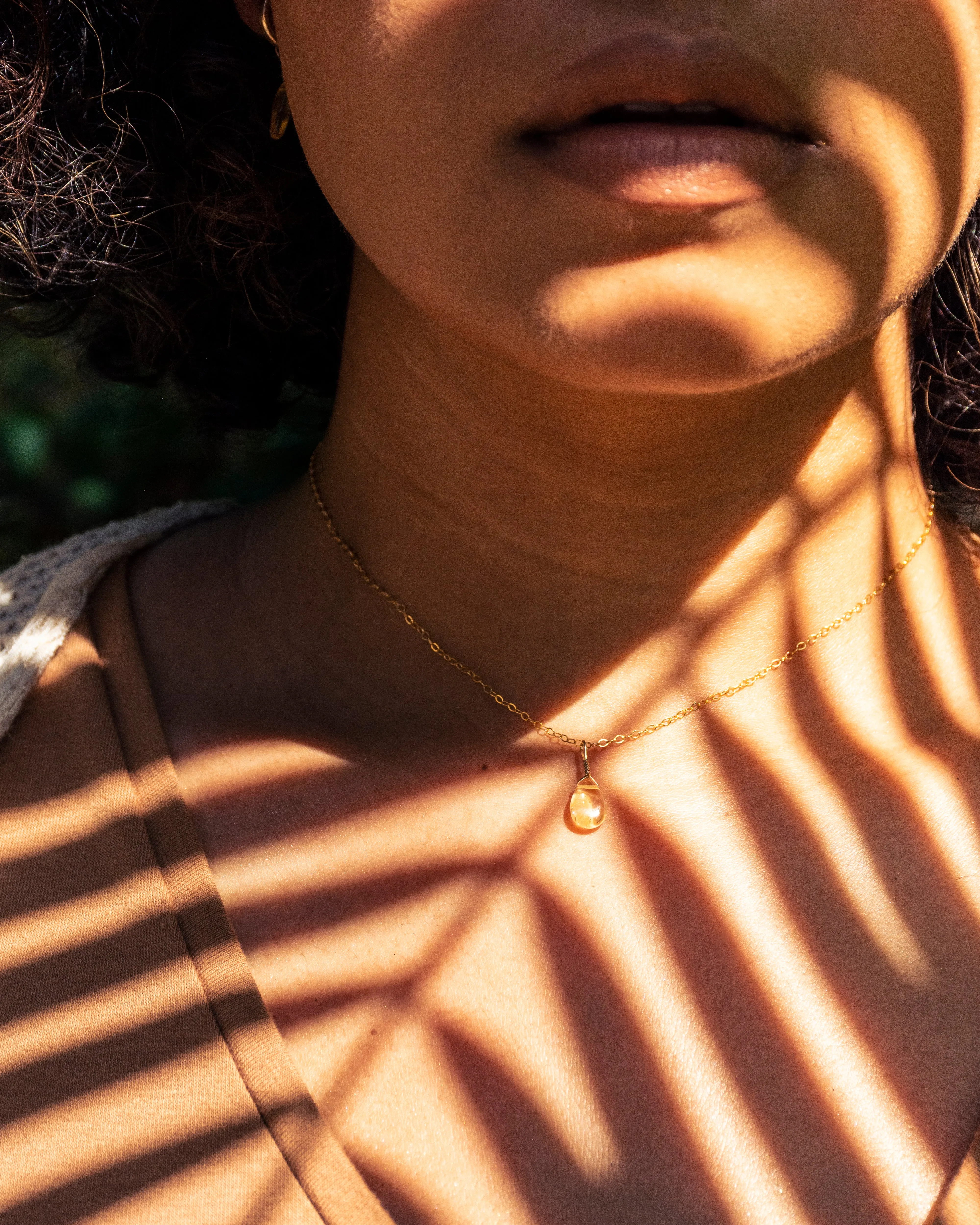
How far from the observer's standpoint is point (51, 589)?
5.07 ft


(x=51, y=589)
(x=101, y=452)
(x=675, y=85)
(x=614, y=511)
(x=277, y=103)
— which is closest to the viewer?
(x=675, y=85)

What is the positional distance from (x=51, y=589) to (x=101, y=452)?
2.27ft

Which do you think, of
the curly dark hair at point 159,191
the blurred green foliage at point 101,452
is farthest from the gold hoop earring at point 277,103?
the blurred green foliage at point 101,452

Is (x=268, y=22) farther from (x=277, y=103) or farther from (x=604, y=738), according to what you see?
(x=604, y=738)

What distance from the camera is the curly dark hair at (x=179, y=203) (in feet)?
5.08

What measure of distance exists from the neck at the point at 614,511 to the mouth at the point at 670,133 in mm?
281

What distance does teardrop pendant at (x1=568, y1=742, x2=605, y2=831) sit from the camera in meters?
1.32

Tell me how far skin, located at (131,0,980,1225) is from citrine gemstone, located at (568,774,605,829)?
0.02 meters

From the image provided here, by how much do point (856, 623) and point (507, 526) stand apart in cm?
44

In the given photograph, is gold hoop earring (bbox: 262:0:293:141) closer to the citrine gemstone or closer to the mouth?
the mouth

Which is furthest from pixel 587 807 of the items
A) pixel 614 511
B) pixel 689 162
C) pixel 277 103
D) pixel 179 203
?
pixel 179 203

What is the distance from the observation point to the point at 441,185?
100 centimetres

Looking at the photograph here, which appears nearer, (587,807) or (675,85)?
(675,85)

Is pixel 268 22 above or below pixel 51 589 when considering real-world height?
above
